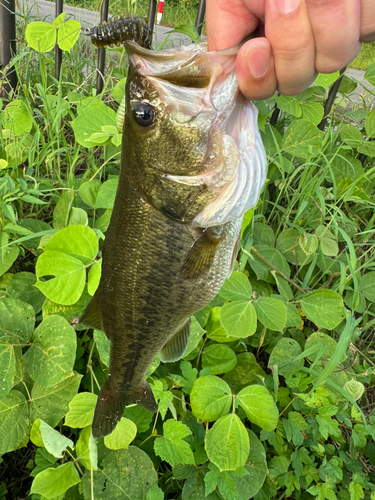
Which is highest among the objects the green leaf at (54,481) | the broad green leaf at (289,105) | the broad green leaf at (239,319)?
the broad green leaf at (289,105)

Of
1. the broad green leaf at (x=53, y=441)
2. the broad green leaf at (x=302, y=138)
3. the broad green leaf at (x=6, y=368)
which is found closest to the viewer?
the broad green leaf at (x=53, y=441)

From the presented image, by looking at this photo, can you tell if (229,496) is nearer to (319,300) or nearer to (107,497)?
(107,497)

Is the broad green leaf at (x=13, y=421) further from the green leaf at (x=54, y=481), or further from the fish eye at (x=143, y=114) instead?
the fish eye at (x=143, y=114)

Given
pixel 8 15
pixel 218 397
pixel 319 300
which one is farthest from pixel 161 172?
pixel 8 15

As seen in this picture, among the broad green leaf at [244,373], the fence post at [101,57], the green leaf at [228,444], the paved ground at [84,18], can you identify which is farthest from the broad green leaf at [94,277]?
the paved ground at [84,18]

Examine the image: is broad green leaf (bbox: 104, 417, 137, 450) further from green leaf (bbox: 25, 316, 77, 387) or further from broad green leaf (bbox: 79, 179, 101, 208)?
broad green leaf (bbox: 79, 179, 101, 208)

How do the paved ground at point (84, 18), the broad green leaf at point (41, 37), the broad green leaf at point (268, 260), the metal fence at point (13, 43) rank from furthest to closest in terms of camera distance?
the paved ground at point (84, 18) < the metal fence at point (13, 43) < the broad green leaf at point (41, 37) < the broad green leaf at point (268, 260)

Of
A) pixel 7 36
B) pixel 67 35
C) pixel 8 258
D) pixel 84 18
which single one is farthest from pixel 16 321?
pixel 84 18

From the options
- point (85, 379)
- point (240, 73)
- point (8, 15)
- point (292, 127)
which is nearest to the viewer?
point (240, 73)
